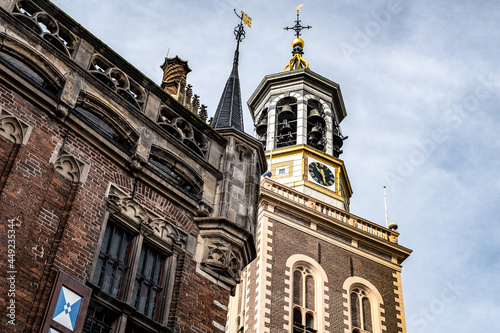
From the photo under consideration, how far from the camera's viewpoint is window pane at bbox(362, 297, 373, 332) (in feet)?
104

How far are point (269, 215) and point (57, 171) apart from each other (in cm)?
2163

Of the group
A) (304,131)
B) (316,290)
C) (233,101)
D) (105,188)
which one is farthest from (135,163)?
(304,131)

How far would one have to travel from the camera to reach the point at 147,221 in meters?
12.7

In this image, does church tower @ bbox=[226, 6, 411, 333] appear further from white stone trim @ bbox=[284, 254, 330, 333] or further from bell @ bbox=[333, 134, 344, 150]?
bell @ bbox=[333, 134, 344, 150]

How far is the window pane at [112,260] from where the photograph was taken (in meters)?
11.5

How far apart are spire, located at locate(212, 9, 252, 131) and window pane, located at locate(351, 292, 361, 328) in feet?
51.9

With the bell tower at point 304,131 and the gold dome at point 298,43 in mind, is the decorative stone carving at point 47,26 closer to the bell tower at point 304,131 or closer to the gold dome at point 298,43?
the bell tower at point 304,131

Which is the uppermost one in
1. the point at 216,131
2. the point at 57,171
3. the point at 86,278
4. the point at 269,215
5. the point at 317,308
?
the point at 269,215

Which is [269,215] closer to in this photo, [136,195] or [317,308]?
[317,308]

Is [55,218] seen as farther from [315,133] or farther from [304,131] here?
[315,133]

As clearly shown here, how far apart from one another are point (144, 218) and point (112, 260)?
1.05 meters

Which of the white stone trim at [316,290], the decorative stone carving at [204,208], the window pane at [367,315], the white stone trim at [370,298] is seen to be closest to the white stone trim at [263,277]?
the white stone trim at [316,290]

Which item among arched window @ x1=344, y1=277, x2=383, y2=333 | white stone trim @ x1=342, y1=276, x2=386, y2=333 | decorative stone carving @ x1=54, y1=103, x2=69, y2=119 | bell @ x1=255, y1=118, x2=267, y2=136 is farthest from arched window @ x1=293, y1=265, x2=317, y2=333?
decorative stone carving @ x1=54, y1=103, x2=69, y2=119

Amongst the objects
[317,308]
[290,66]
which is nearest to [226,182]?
[317,308]
